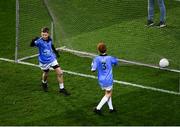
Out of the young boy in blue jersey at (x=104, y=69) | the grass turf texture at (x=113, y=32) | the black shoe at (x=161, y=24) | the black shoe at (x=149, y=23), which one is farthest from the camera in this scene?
the black shoe at (x=161, y=24)

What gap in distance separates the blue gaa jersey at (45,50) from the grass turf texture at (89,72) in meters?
0.74

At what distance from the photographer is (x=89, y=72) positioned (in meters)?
13.6

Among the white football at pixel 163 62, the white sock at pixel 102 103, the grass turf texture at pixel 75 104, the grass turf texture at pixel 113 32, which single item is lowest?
the grass turf texture at pixel 75 104

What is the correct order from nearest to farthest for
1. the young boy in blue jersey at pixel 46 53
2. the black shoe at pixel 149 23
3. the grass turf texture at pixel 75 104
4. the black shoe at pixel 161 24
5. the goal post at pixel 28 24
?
the grass turf texture at pixel 75 104 < the young boy in blue jersey at pixel 46 53 < the goal post at pixel 28 24 < the black shoe at pixel 149 23 < the black shoe at pixel 161 24

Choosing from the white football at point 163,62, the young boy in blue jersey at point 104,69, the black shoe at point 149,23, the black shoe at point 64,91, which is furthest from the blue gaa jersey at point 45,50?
the black shoe at point 149,23

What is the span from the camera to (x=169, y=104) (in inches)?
457

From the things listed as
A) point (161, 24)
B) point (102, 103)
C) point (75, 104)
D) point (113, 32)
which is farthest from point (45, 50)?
point (161, 24)

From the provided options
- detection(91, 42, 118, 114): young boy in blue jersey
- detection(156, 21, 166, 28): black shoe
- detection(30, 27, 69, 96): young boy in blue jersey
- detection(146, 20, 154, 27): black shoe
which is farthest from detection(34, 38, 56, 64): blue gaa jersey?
detection(156, 21, 166, 28): black shoe

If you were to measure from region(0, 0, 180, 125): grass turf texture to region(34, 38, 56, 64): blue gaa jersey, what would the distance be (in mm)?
738

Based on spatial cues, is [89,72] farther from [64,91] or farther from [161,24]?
[161,24]

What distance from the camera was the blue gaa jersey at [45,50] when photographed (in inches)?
478

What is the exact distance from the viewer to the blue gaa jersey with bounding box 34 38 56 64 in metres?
12.1

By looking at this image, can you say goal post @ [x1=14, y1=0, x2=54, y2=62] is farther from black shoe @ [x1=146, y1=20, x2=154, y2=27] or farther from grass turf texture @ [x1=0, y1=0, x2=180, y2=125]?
black shoe @ [x1=146, y1=20, x2=154, y2=27]

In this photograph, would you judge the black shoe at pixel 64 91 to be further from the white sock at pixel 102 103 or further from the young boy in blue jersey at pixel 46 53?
the white sock at pixel 102 103
